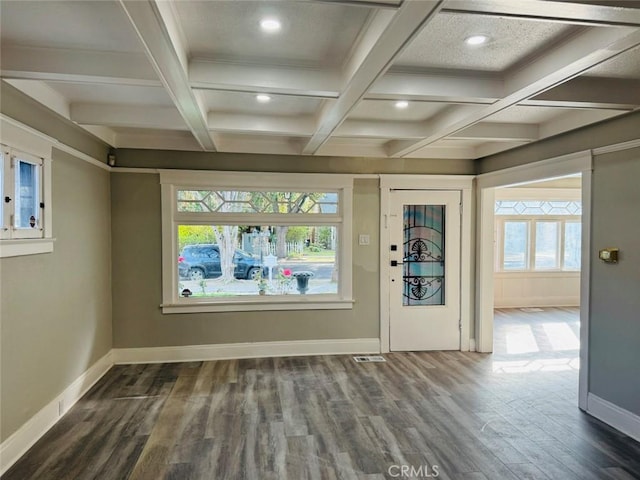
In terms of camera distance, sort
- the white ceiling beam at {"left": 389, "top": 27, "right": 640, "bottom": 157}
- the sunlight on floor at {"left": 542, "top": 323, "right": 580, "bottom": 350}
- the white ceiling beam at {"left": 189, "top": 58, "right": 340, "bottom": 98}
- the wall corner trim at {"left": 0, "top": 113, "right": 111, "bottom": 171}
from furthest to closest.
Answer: the sunlight on floor at {"left": 542, "top": 323, "right": 580, "bottom": 350}, the wall corner trim at {"left": 0, "top": 113, "right": 111, "bottom": 171}, the white ceiling beam at {"left": 189, "top": 58, "right": 340, "bottom": 98}, the white ceiling beam at {"left": 389, "top": 27, "right": 640, "bottom": 157}

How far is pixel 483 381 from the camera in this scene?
13.0ft

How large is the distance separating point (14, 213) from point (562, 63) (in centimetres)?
343

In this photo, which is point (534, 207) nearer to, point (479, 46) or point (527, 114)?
point (527, 114)

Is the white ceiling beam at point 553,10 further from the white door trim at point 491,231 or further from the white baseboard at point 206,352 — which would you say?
the white baseboard at point 206,352

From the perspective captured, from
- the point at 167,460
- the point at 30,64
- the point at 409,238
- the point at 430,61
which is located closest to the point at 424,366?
the point at 409,238

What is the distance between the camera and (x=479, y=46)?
2186mm

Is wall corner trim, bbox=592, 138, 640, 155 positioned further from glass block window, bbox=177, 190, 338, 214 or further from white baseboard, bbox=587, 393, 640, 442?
glass block window, bbox=177, 190, 338, 214

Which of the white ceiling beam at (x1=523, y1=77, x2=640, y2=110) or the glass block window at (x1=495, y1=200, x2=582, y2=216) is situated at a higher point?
the white ceiling beam at (x1=523, y1=77, x2=640, y2=110)

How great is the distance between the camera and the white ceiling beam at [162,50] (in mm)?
1587

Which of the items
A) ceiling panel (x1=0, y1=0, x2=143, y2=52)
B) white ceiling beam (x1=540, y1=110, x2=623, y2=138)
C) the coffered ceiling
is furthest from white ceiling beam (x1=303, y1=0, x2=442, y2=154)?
white ceiling beam (x1=540, y1=110, x2=623, y2=138)

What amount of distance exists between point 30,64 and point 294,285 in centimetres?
337

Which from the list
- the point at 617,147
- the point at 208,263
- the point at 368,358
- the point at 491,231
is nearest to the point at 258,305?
the point at 208,263

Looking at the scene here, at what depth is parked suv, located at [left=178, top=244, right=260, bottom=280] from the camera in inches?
182

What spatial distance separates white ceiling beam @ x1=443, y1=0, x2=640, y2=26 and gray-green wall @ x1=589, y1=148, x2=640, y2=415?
168cm
